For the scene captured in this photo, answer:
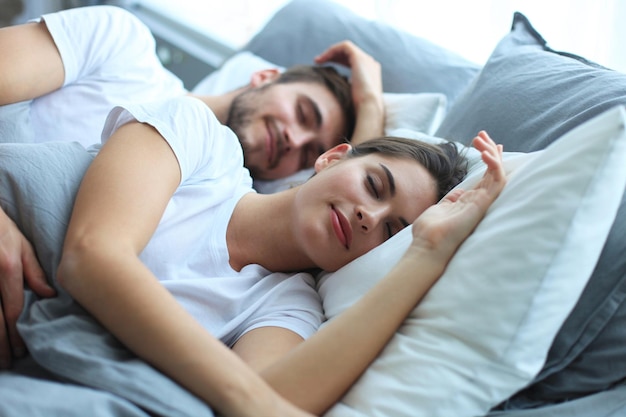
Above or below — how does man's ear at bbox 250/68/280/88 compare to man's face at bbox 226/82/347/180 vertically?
above

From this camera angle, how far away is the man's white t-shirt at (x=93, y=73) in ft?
5.02

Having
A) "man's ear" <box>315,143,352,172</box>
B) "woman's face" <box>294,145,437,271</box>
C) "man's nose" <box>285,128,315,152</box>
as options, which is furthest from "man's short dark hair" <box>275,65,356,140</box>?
"woman's face" <box>294,145,437,271</box>

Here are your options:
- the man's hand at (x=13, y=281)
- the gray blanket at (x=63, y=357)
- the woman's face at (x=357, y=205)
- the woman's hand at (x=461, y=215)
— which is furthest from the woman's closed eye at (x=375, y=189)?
the man's hand at (x=13, y=281)

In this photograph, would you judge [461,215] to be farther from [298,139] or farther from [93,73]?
[93,73]

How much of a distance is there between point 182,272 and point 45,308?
24 cm

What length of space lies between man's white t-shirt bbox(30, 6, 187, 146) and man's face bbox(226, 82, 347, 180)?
253 mm

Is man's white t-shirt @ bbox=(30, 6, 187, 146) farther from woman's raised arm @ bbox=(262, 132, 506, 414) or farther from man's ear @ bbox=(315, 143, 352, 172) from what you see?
woman's raised arm @ bbox=(262, 132, 506, 414)

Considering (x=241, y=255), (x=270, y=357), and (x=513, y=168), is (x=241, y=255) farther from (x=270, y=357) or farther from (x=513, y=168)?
(x=513, y=168)

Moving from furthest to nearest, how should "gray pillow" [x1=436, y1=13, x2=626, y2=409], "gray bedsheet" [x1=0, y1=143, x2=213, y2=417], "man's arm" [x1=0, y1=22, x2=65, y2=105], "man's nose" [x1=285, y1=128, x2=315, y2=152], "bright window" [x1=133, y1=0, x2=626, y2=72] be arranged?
"man's nose" [x1=285, y1=128, x2=315, y2=152]
"bright window" [x1=133, y1=0, x2=626, y2=72]
"man's arm" [x1=0, y1=22, x2=65, y2=105]
"gray pillow" [x1=436, y1=13, x2=626, y2=409]
"gray bedsheet" [x1=0, y1=143, x2=213, y2=417]

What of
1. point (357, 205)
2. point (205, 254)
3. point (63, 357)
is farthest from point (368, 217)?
point (63, 357)

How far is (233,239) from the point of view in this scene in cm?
116

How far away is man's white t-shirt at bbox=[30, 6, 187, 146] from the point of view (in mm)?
1531

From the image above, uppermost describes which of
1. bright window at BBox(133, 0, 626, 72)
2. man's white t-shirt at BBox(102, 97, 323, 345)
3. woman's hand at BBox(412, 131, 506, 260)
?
bright window at BBox(133, 0, 626, 72)

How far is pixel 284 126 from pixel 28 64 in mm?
595
